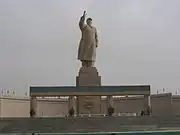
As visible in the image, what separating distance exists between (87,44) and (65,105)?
876cm

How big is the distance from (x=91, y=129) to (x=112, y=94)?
483 cm

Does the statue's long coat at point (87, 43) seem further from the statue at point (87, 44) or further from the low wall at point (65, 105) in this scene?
the low wall at point (65, 105)

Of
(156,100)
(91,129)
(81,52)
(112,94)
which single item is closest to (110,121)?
(91,129)

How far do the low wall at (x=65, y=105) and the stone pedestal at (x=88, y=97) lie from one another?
3.60 metres

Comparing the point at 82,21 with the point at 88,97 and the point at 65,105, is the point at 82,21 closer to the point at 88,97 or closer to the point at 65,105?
the point at 88,97

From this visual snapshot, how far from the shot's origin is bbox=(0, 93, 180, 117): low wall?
25.2 meters

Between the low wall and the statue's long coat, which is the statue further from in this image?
the low wall

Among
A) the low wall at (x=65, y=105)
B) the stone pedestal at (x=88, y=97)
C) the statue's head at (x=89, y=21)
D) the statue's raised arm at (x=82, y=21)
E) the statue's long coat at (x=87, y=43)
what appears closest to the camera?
the stone pedestal at (x=88, y=97)

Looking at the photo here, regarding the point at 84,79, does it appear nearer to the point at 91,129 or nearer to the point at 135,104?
the point at 91,129

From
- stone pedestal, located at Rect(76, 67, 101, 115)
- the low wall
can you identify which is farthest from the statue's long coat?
the low wall

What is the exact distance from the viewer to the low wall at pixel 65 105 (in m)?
25.2

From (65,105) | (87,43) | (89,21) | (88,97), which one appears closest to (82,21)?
(89,21)

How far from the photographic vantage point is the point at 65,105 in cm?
2862

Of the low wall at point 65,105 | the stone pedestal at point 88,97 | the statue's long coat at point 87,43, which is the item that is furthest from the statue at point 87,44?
the low wall at point 65,105
